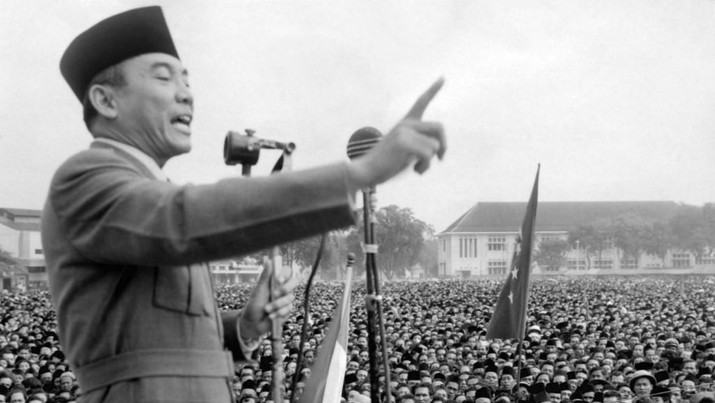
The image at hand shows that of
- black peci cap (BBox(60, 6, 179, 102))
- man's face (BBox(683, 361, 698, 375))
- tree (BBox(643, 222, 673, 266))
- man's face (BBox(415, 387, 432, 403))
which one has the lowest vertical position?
man's face (BBox(415, 387, 432, 403))

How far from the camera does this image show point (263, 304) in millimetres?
2006

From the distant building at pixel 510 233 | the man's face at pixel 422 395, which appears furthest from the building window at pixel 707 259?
the man's face at pixel 422 395

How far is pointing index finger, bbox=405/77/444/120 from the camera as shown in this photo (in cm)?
153

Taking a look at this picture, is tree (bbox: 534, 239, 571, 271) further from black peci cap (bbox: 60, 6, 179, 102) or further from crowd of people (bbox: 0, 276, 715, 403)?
black peci cap (bbox: 60, 6, 179, 102)

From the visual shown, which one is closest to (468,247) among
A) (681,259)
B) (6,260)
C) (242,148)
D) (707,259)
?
(681,259)

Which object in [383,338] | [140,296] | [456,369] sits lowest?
[456,369]

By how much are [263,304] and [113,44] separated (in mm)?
671

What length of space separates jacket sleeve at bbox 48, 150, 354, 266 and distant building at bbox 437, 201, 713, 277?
103 metres

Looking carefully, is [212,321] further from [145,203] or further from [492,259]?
[492,259]

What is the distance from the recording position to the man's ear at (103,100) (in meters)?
1.83

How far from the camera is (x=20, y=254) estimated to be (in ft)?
233

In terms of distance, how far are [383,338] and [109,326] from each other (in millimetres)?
878

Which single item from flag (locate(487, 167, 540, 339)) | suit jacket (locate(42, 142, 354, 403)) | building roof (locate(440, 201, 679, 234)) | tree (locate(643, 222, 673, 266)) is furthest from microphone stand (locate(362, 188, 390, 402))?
building roof (locate(440, 201, 679, 234))

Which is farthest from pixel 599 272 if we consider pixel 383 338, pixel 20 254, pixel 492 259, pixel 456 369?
pixel 383 338
